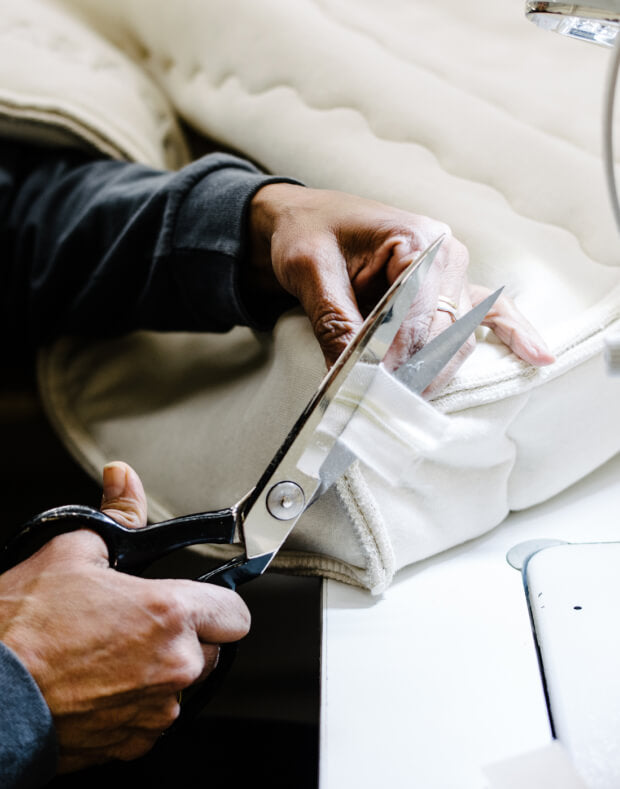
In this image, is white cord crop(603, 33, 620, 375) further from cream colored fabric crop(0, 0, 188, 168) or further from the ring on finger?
cream colored fabric crop(0, 0, 188, 168)

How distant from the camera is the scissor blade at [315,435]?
370 millimetres

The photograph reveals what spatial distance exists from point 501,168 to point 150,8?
1.51 feet

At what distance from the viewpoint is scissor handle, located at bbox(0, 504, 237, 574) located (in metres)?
0.38

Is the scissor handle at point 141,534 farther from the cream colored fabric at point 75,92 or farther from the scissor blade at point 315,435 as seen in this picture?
the cream colored fabric at point 75,92

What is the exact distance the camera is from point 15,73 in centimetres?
69

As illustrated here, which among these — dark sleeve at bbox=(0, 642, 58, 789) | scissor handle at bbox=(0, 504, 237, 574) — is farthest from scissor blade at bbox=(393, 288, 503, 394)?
dark sleeve at bbox=(0, 642, 58, 789)

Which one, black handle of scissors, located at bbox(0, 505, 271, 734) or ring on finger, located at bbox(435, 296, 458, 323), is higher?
ring on finger, located at bbox(435, 296, 458, 323)

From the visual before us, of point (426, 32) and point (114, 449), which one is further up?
point (426, 32)

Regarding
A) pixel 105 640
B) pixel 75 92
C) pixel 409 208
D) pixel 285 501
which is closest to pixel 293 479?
pixel 285 501

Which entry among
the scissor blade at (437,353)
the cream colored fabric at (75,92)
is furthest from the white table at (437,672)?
the cream colored fabric at (75,92)

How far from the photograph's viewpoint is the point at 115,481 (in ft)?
1.40

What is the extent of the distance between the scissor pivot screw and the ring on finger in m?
0.13

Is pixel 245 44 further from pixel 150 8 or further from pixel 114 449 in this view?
pixel 114 449

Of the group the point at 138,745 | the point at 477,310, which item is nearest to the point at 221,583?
the point at 138,745
